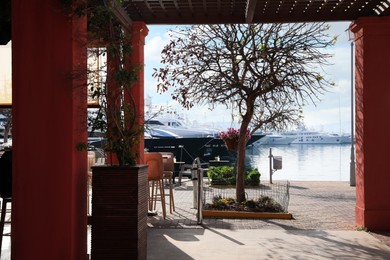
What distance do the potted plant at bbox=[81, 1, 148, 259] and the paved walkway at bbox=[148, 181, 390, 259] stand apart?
1097mm

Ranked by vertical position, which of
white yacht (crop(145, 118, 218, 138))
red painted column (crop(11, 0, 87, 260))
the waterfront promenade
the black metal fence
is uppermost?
white yacht (crop(145, 118, 218, 138))

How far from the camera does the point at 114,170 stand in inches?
176

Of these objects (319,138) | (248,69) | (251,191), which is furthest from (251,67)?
(319,138)

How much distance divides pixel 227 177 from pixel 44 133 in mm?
10537

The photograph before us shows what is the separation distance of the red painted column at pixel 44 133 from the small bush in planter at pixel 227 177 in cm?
1001

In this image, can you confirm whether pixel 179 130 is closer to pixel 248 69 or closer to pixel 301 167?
pixel 301 167

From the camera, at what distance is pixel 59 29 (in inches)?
175

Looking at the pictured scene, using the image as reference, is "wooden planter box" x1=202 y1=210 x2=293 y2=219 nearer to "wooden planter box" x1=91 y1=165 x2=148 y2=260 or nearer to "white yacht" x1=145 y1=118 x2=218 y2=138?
"wooden planter box" x1=91 y1=165 x2=148 y2=260

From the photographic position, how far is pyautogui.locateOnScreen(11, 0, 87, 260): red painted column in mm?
4434

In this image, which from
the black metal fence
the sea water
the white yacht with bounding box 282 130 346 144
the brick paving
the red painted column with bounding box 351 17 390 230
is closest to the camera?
the red painted column with bounding box 351 17 390 230

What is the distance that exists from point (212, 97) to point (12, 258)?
17.9 ft

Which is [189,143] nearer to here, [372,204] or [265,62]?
[265,62]

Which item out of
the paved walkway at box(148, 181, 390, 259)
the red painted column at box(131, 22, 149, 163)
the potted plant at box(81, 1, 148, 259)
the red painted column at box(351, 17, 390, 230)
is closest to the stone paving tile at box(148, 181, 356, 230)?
the paved walkway at box(148, 181, 390, 259)

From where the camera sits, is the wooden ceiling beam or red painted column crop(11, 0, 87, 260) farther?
the wooden ceiling beam
